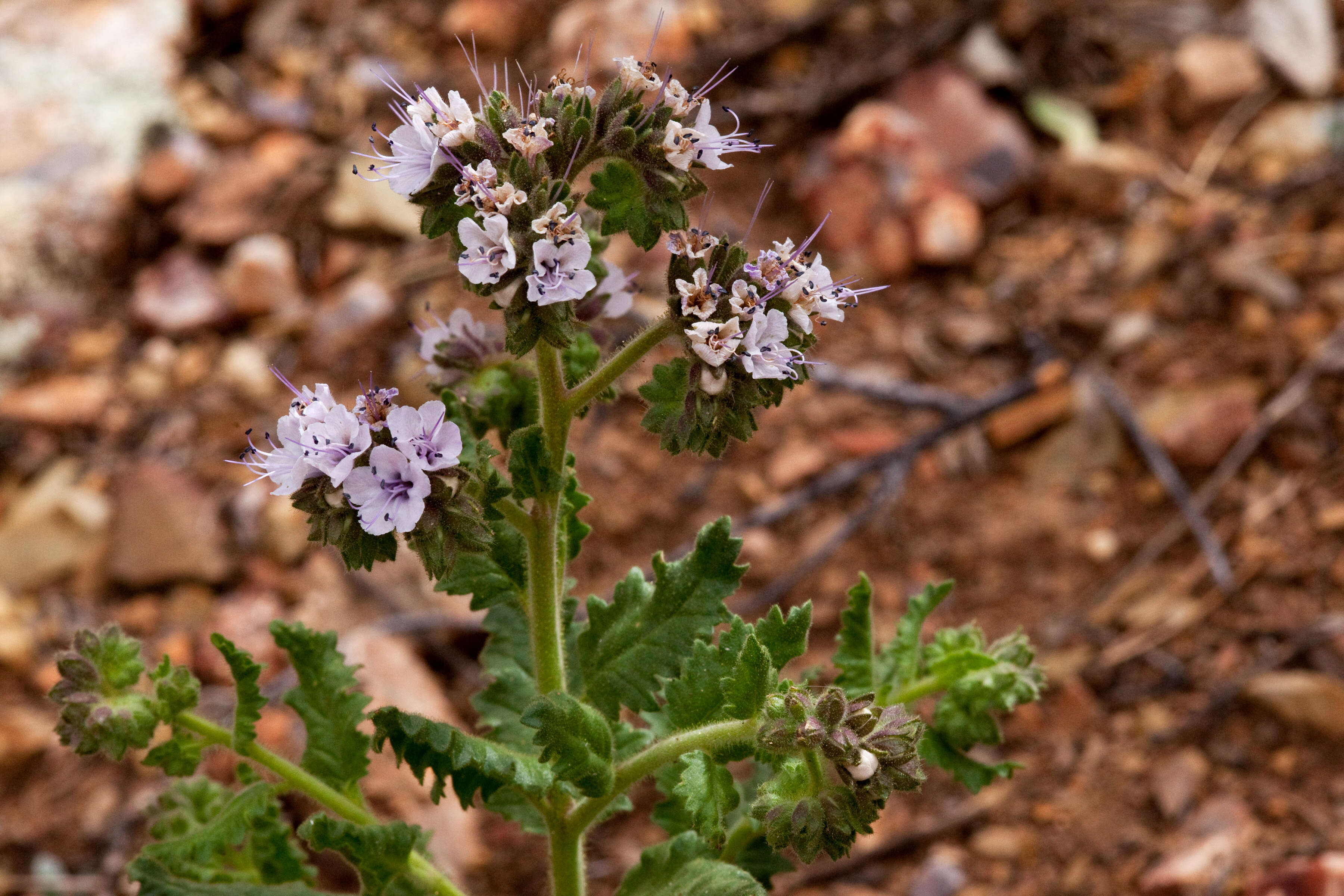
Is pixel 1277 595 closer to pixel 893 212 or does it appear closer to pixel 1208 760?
pixel 1208 760

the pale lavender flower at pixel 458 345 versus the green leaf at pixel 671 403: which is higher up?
the pale lavender flower at pixel 458 345

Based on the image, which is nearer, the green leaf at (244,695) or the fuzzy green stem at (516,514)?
the fuzzy green stem at (516,514)

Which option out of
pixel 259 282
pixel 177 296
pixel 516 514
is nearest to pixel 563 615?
pixel 516 514

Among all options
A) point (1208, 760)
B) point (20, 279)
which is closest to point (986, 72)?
point (1208, 760)

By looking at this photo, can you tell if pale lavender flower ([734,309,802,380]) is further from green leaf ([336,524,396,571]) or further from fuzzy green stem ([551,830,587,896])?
fuzzy green stem ([551,830,587,896])

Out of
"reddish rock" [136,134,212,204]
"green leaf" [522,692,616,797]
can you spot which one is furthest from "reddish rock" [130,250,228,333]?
Result: "green leaf" [522,692,616,797]

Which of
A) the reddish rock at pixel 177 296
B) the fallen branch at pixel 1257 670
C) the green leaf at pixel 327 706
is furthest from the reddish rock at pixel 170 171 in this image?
the fallen branch at pixel 1257 670

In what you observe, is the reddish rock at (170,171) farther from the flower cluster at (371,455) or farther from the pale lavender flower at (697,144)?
the pale lavender flower at (697,144)
